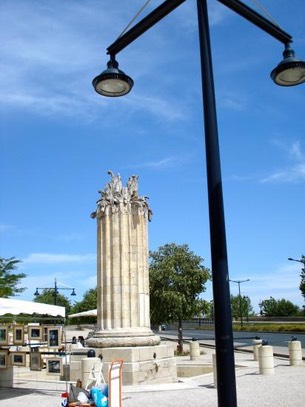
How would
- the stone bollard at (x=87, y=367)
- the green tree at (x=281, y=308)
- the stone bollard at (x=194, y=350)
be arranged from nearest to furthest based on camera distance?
the stone bollard at (x=87, y=367) < the stone bollard at (x=194, y=350) < the green tree at (x=281, y=308)

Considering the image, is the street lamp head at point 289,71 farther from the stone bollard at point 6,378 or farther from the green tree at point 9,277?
the green tree at point 9,277

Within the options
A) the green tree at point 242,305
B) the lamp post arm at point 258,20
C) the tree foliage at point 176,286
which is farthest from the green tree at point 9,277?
the green tree at point 242,305

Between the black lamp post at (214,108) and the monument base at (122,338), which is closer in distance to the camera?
the black lamp post at (214,108)

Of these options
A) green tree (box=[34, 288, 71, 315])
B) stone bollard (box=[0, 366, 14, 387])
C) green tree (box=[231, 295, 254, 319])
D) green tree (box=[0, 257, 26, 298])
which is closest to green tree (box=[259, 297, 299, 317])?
green tree (box=[231, 295, 254, 319])

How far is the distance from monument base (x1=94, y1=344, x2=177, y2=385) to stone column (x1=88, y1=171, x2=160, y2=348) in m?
0.27

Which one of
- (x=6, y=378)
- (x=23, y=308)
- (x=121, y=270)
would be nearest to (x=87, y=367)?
(x=23, y=308)

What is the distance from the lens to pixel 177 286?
2986 cm

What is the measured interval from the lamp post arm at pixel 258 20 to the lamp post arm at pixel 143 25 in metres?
0.62

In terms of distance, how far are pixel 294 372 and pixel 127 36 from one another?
12.8m

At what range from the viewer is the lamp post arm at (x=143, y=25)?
603cm

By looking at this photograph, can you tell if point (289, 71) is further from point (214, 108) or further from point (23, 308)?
point (23, 308)

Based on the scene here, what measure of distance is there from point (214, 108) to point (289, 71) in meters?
1.19

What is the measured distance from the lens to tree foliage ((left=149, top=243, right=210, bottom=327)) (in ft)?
95.9

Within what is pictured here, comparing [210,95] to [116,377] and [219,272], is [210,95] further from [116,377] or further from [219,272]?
[116,377]
